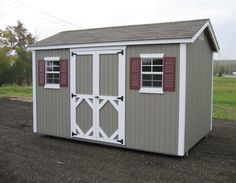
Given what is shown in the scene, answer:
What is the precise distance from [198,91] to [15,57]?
22.8 meters

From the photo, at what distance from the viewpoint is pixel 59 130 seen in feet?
26.9

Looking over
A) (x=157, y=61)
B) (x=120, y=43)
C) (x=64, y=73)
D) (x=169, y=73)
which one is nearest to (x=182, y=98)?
(x=169, y=73)

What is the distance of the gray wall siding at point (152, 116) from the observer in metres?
6.50

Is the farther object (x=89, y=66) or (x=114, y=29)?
(x=114, y=29)

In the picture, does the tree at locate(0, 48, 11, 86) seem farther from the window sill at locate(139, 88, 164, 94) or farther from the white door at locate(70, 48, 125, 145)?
the window sill at locate(139, 88, 164, 94)

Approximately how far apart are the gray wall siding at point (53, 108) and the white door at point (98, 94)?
0.85 feet

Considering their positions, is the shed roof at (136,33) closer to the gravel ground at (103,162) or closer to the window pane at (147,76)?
the window pane at (147,76)

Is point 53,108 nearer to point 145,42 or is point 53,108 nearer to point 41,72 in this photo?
point 41,72

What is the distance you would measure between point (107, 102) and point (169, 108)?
1535mm

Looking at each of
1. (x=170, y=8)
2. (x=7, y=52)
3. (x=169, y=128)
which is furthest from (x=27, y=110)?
(x=7, y=52)

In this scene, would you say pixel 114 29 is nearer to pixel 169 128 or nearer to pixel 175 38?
pixel 175 38

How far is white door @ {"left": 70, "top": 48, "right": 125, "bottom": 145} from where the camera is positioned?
7.13 meters

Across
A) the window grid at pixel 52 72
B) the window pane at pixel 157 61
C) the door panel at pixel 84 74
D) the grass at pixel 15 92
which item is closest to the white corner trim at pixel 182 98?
the window pane at pixel 157 61

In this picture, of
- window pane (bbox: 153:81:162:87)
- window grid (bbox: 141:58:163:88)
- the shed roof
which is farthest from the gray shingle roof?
window pane (bbox: 153:81:162:87)
